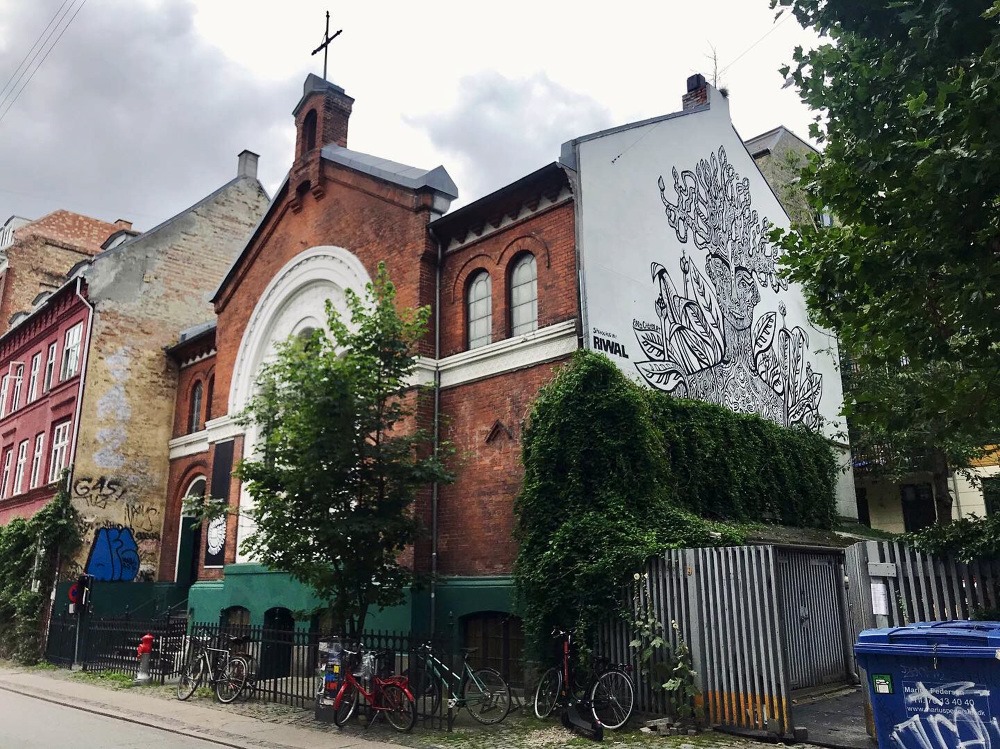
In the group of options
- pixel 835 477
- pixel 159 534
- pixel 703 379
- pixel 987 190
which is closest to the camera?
pixel 987 190

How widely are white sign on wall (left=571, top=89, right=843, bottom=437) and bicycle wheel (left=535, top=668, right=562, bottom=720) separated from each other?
215 inches

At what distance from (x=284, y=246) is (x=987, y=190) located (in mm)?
16225

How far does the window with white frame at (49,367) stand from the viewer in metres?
27.7

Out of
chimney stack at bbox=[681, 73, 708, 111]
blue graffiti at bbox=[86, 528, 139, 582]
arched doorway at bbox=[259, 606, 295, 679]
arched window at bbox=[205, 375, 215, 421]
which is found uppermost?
chimney stack at bbox=[681, 73, 708, 111]

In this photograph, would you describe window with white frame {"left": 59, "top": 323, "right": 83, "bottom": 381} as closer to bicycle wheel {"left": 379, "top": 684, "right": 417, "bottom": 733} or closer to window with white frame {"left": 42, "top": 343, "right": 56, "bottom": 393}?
window with white frame {"left": 42, "top": 343, "right": 56, "bottom": 393}

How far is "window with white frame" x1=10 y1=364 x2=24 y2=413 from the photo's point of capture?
3036cm

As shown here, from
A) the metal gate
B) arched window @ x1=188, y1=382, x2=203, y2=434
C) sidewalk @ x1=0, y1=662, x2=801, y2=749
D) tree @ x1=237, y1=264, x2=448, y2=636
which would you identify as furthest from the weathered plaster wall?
the metal gate

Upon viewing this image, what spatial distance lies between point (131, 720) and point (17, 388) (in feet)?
73.3

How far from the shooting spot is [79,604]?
20.8 m

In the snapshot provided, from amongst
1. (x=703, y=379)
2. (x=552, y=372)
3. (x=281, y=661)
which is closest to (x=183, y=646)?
(x=281, y=661)

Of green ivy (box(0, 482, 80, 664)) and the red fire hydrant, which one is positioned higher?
green ivy (box(0, 482, 80, 664))

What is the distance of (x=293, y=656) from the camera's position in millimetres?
16016

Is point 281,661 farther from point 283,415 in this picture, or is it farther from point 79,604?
point 79,604

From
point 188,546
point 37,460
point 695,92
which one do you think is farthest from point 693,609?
point 37,460
